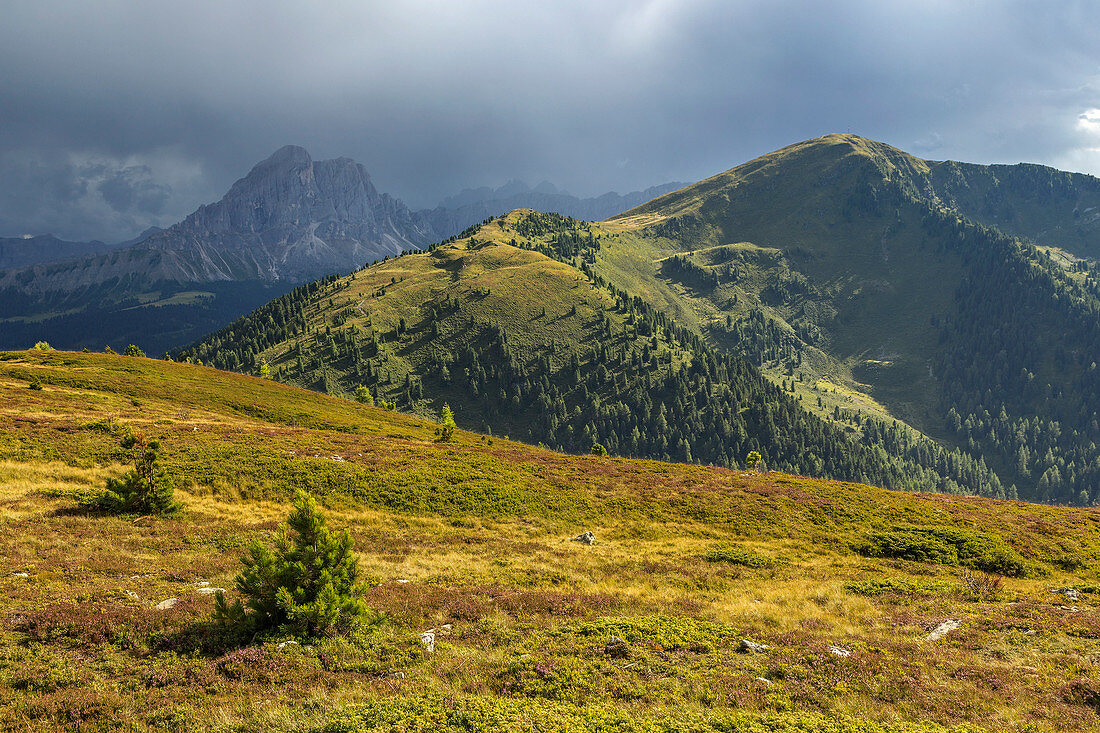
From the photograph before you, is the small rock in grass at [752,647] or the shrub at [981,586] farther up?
the small rock in grass at [752,647]

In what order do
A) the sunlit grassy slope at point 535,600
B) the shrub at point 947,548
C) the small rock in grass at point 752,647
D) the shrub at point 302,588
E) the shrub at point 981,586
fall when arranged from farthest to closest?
1. the shrub at point 947,548
2. the shrub at point 981,586
3. the small rock in grass at point 752,647
4. the shrub at point 302,588
5. the sunlit grassy slope at point 535,600

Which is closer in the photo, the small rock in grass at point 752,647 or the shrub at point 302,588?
the shrub at point 302,588

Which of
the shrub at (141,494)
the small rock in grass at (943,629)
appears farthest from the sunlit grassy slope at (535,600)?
the shrub at (141,494)

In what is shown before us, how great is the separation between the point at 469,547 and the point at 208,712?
2129 centimetres

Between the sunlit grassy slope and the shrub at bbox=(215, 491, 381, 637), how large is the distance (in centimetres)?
96

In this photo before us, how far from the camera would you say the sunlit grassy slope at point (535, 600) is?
41.7 ft

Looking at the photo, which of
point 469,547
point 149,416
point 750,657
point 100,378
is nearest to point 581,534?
point 469,547

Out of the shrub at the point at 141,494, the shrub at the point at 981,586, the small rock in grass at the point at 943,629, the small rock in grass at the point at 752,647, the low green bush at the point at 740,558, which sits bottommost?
the low green bush at the point at 740,558

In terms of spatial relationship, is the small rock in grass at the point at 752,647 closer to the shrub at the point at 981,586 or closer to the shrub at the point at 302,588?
the shrub at the point at 302,588

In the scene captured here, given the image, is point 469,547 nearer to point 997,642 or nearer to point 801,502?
point 997,642

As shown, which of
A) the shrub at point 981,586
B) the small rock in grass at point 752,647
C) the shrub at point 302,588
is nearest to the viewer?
the shrub at point 302,588

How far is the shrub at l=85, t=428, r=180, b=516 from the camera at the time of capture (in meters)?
30.5

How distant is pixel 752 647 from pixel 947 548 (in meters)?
26.3

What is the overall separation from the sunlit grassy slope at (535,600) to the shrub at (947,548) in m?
0.22
